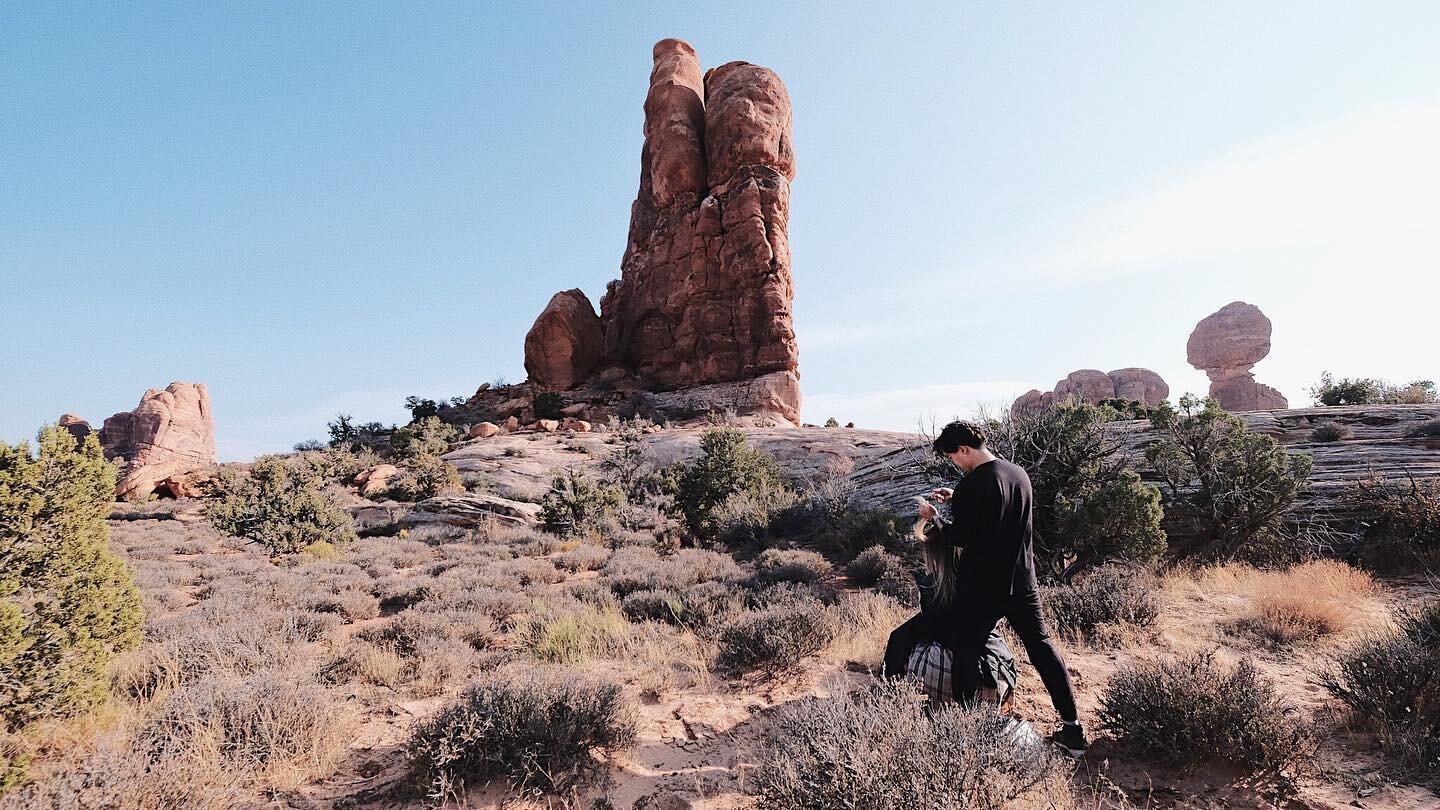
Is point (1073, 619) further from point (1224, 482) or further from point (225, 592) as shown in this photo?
point (225, 592)

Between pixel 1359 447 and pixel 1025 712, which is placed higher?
pixel 1359 447

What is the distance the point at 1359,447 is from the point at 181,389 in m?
47.2

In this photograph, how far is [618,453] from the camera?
21844mm

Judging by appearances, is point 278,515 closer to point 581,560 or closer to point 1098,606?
point 581,560

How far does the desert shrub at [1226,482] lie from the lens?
26.3ft

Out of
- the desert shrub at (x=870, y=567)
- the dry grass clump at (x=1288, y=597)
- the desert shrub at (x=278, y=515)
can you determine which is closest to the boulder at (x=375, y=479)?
the desert shrub at (x=278, y=515)

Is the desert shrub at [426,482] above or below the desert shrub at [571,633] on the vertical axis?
above

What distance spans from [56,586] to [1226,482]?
13.3 meters

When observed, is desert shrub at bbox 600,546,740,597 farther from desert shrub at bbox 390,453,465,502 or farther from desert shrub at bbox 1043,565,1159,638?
desert shrub at bbox 390,453,465,502

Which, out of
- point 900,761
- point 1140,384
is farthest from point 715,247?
point 1140,384

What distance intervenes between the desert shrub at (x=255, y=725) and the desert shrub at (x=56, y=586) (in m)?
0.62

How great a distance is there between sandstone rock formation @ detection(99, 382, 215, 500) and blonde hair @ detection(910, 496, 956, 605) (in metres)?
34.6

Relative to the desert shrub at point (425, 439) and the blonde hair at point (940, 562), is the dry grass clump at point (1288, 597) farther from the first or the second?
the desert shrub at point (425, 439)

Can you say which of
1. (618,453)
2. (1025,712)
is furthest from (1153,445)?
(618,453)
